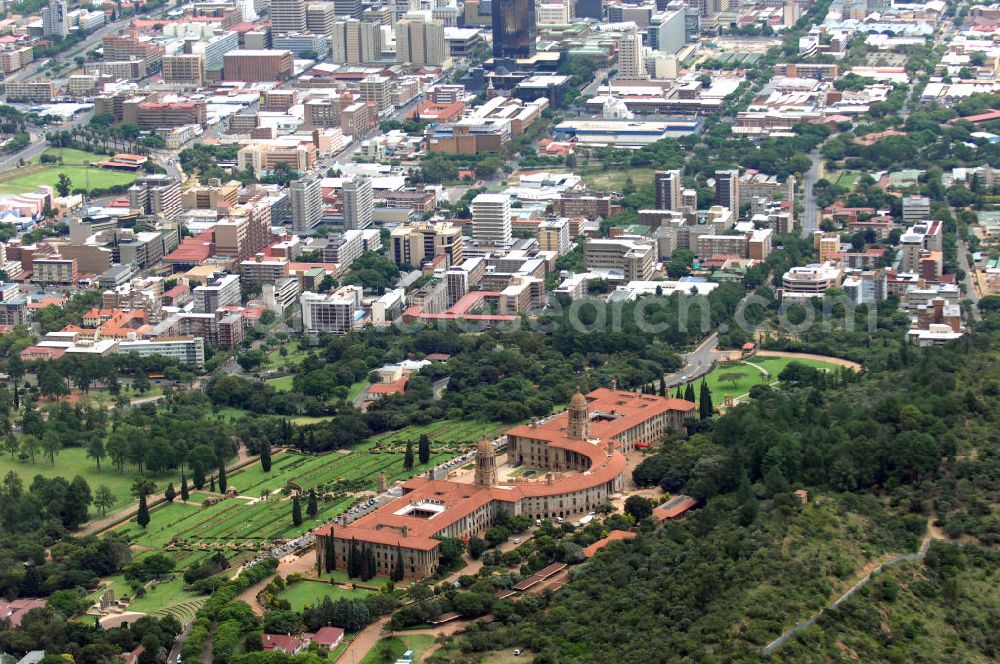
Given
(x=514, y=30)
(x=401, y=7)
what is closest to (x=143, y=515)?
(x=514, y=30)

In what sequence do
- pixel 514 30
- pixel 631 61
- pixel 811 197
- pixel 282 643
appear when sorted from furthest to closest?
pixel 514 30 → pixel 631 61 → pixel 811 197 → pixel 282 643

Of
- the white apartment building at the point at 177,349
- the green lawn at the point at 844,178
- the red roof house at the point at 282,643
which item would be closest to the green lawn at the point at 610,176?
the green lawn at the point at 844,178

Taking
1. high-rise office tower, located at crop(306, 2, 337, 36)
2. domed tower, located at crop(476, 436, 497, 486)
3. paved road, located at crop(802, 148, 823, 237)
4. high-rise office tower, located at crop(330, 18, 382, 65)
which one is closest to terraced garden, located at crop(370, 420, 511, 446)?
domed tower, located at crop(476, 436, 497, 486)

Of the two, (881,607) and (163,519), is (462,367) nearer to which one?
(163,519)

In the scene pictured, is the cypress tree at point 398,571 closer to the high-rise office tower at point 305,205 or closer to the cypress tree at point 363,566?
the cypress tree at point 363,566

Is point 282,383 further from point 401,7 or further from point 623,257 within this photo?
point 401,7
